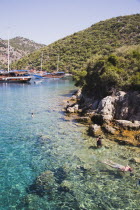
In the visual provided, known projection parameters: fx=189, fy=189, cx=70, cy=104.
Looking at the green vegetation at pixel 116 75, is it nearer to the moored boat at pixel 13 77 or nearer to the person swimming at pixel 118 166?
the person swimming at pixel 118 166

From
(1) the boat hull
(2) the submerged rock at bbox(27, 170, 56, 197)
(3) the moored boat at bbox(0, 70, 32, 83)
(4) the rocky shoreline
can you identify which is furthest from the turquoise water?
(3) the moored boat at bbox(0, 70, 32, 83)

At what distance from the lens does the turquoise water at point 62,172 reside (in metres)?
10.8

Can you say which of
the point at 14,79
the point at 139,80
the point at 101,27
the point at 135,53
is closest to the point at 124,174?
the point at 139,80

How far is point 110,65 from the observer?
3145cm

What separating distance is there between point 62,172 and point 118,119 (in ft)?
43.5

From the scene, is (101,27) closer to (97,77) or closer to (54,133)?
(97,77)

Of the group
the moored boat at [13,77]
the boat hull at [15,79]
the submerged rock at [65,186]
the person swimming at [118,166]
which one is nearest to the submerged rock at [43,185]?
the submerged rock at [65,186]

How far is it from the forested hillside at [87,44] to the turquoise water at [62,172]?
106m

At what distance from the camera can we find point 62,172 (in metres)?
13.6

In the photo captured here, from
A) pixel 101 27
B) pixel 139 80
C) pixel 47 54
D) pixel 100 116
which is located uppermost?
pixel 101 27

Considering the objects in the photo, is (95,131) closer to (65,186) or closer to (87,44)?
(65,186)

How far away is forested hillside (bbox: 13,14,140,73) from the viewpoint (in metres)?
129

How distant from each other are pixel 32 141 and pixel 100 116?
31.3ft

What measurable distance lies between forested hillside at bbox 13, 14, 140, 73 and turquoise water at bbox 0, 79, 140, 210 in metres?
106
